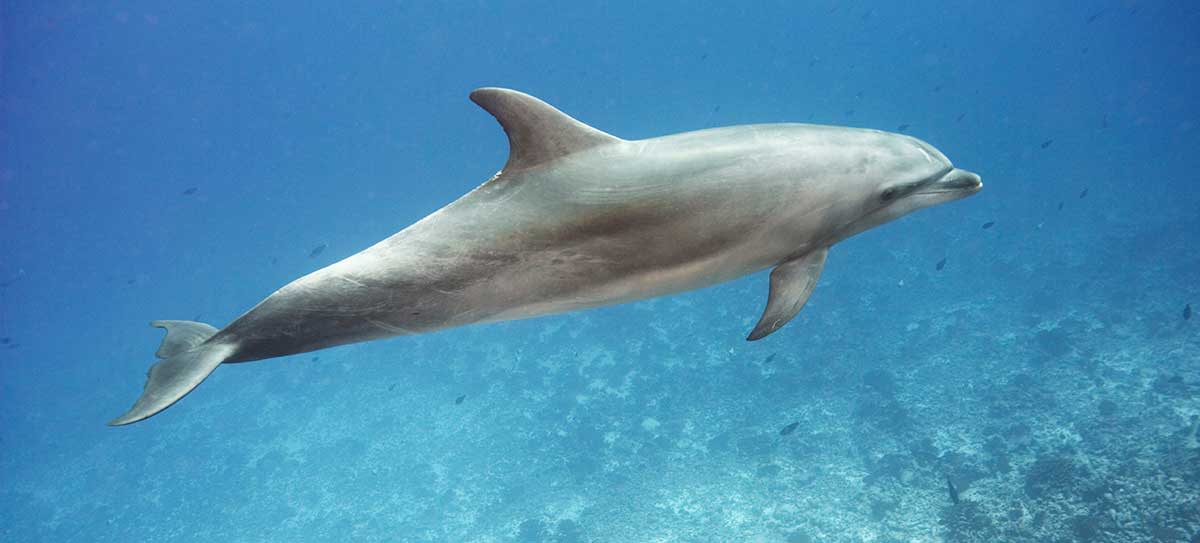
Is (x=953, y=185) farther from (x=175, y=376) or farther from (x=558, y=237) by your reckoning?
(x=175, y=376)

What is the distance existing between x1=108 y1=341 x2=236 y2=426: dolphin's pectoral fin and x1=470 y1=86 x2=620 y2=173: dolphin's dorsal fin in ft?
6.04

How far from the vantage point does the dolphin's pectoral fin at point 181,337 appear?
3541 mm

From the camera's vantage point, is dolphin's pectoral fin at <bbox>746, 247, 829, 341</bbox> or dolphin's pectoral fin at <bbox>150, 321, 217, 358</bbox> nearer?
dolphin's pectoral fin at <bbox>150, 321, 217, 358</bbox>

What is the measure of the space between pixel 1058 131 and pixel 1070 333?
139 feet

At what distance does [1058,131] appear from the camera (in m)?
49.3

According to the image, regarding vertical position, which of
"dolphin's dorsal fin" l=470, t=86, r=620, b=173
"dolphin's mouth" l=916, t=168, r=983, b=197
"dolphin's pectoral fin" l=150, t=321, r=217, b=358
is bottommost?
"dolphin's mouth" l=916, t=168, r=983, b=197

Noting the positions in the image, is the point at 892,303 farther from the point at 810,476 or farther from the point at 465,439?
the point at 465,439

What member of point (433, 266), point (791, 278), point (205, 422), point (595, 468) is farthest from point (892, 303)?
point (205, 422)

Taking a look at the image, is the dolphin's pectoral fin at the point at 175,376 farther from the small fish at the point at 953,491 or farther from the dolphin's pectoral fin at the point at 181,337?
the small fish at the point at 953,491

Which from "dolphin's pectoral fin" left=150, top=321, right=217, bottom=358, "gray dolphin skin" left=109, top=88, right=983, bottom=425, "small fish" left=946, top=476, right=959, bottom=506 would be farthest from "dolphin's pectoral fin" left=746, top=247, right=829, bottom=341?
"small fish" left=946, top=476, right=959, bottom=506

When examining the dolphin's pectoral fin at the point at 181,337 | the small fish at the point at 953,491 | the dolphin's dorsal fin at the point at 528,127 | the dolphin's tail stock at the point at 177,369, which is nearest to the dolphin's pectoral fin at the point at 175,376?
the dolphin's tail stock at the point at 177,369

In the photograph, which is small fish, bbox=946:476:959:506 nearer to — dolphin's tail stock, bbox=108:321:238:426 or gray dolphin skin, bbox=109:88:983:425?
gray dolphin skin, bbox=109:88:983:425

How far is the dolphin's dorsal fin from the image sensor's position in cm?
315

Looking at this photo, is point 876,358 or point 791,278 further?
point 876,358
